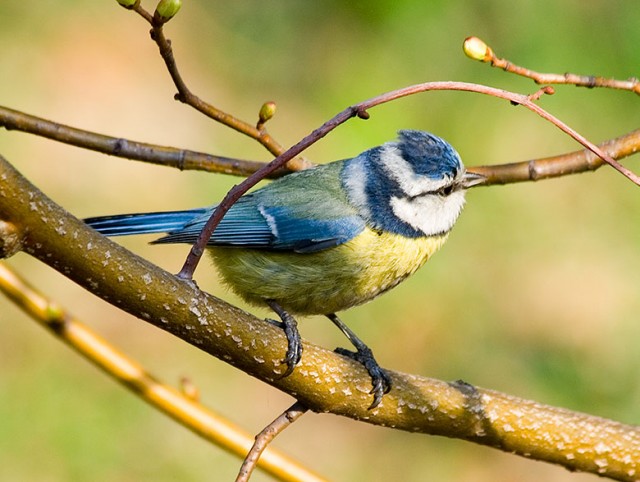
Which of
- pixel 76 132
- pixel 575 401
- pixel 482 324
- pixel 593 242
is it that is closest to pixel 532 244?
pixel 593 242

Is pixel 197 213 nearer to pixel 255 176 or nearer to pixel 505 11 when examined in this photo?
pixel 255 176

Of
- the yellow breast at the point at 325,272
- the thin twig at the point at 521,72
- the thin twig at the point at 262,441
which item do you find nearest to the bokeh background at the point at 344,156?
the yellow breast at the point at 325,272

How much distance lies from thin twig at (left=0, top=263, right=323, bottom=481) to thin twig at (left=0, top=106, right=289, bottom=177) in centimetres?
36

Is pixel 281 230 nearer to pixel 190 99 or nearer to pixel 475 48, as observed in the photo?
pixel 190 99

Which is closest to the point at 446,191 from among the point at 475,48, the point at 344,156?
the point at 475,48

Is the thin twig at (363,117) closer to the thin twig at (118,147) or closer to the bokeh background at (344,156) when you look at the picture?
the thin twig at (118,147)

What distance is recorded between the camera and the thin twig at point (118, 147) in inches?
86.2

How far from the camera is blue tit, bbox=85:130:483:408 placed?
251 cm

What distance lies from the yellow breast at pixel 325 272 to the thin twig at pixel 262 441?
57 centimetres

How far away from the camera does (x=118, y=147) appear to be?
2.30 meters

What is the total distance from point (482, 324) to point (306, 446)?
98cm

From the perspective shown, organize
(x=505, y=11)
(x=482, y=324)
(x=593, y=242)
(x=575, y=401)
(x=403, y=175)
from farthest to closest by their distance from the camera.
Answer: (x=505, y=11) < (x=593, y=242) < (x=482, y=324) < (x=575, y=401) < (x=403, y=175)

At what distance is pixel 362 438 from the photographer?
404 cm

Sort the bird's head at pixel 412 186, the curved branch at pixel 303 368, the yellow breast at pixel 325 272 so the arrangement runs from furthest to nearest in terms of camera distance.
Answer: the bird's head at pixel 412 186 < the yellow breast at pixel 325 272 < the curved branch at pixel 303 368
